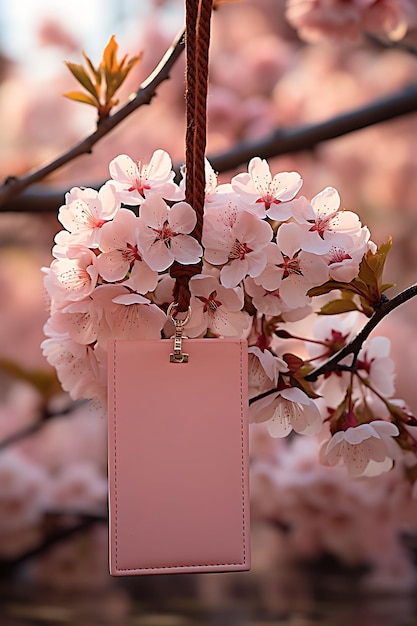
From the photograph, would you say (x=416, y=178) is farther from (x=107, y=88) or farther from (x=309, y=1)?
(x=107, y=88)

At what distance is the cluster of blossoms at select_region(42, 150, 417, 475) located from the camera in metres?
0.53

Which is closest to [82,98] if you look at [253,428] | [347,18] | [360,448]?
[360,448]

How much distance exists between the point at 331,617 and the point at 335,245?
0.79 meters

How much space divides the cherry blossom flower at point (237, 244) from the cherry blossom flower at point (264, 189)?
0.04 feet

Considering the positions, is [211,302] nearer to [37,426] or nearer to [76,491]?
[37,426]

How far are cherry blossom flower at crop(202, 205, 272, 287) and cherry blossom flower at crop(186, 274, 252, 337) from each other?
0.02 m

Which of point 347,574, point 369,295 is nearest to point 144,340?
point 369,295

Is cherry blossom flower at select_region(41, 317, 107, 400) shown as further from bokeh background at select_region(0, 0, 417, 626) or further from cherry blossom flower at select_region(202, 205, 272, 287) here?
bokeh background at select_region(0, 0, 417, 626)

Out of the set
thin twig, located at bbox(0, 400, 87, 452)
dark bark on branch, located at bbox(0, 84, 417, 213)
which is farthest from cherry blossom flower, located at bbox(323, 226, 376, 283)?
thin twig, located at bbox(0, 400, 87, 452)

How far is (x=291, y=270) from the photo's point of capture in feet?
1.82

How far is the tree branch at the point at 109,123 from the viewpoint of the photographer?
66cm

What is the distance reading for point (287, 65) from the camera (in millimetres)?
2090

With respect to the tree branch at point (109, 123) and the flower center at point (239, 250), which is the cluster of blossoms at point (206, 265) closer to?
the flower center at point (239, 250)

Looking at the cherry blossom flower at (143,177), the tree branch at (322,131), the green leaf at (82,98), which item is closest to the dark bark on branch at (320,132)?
the tree branch at (322,131)
